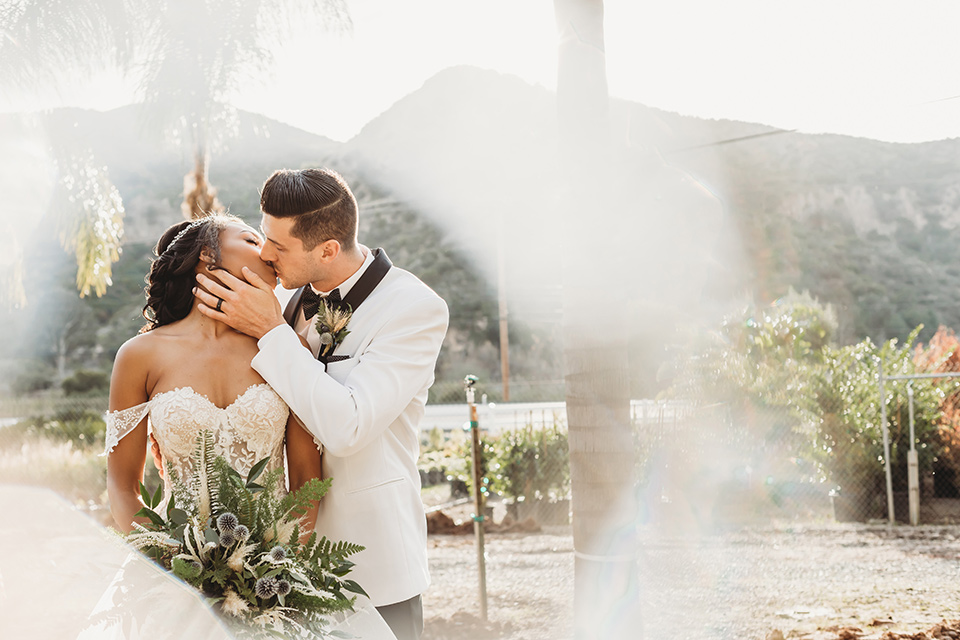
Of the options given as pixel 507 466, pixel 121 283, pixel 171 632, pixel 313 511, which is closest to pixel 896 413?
pixel 507 466

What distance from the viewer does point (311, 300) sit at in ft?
9.28

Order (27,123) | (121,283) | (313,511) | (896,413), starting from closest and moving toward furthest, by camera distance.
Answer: (313,511) < (27,123) < (896,413) < (121,283)

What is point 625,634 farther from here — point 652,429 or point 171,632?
point 652,429

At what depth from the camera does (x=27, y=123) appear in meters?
8.31

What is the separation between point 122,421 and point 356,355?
753 mm

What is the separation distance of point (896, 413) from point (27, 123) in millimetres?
10636

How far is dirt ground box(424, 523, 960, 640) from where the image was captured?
590 cm

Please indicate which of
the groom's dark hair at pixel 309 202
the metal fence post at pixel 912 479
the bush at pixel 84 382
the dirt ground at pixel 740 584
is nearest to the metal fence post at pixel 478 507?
the dirt ground at pixel 740 584

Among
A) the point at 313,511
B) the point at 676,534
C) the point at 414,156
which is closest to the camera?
the point at 313,511

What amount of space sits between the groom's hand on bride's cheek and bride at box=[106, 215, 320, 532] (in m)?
0.11

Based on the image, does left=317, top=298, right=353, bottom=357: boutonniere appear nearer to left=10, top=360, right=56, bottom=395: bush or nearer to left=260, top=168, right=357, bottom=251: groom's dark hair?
left=260, top=168, right=357, bottom=251: groom's dark hair

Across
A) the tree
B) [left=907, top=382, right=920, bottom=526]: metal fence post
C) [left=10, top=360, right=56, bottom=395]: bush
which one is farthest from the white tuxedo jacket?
[left=10, top=360, right=56, bottom=395]: bush

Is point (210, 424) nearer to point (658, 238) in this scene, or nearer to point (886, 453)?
point (886, 453)

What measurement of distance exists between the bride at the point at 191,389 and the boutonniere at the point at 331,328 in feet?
0.72
